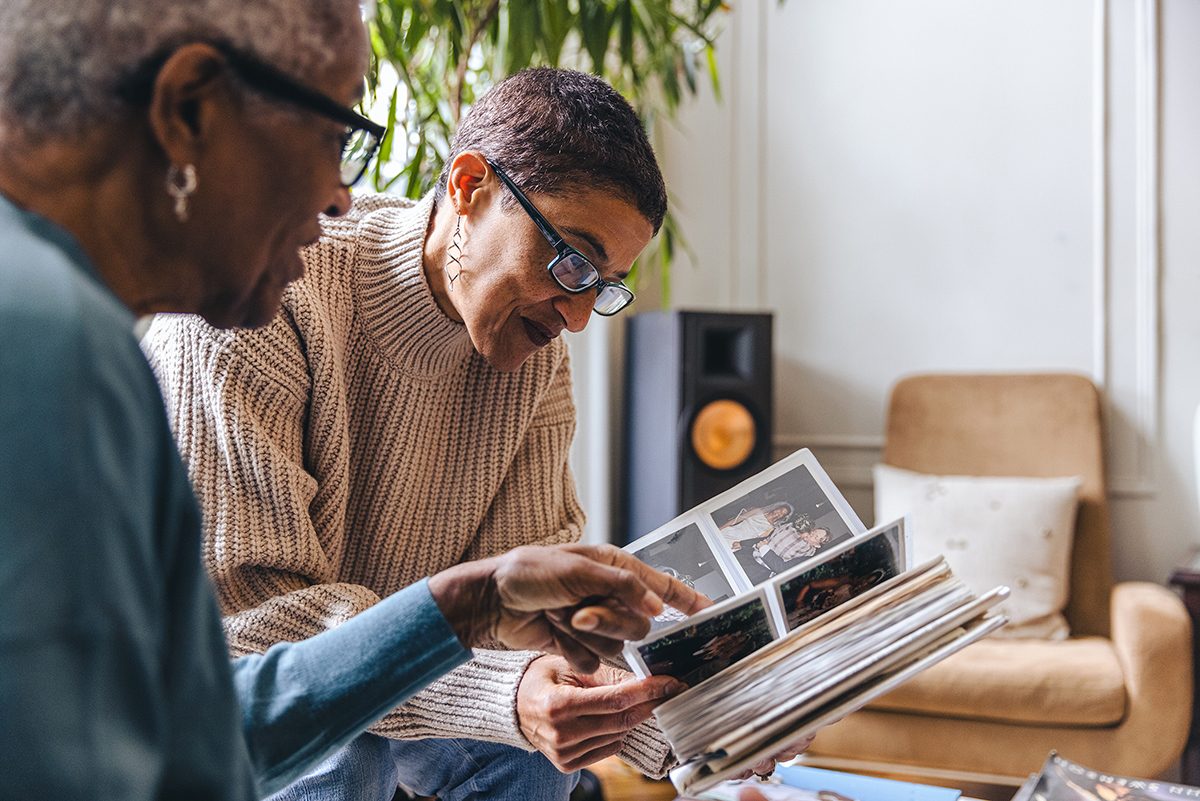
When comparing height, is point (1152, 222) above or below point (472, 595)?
above

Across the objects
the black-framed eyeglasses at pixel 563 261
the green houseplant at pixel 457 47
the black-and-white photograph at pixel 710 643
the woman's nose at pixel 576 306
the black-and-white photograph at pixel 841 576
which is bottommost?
the black-and-white photograph at pixel 710 643

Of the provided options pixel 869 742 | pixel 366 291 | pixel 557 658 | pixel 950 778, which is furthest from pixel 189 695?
pixel 869 742

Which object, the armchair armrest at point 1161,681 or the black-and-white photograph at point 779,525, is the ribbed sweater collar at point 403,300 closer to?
the black-and-white photograph at point 779,525

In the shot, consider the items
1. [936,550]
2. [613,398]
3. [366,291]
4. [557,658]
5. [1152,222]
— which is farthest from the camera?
[613,398]

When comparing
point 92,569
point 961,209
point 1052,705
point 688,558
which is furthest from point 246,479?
point 961,209

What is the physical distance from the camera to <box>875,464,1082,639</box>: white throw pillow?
2.22 m

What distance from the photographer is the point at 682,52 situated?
8.00 ft

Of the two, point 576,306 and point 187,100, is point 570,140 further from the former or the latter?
point 187,100

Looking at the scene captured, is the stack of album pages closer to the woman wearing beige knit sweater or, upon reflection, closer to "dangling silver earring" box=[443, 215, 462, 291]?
the woman wearing beige knit sweater

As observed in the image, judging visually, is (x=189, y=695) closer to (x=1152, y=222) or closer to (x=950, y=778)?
(x=950, y=778)

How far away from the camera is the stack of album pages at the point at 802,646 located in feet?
2.17

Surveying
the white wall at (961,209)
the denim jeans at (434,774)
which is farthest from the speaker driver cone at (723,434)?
the denim jeans at (434,774)

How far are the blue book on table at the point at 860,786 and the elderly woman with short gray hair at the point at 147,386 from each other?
29.1 inches

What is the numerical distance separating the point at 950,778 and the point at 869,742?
21.3 inches
